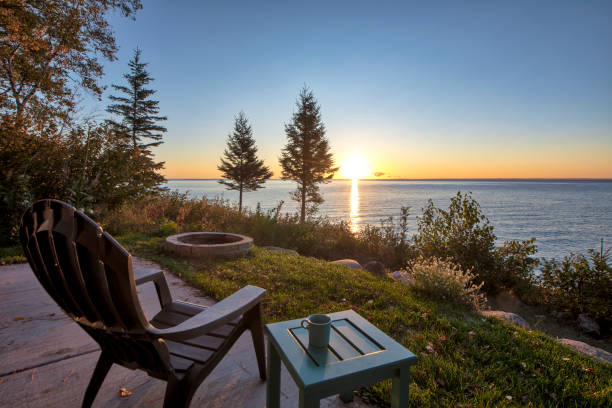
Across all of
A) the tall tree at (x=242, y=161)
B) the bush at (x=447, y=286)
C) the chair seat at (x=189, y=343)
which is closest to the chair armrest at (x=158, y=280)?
the chair seat at (x=189, y=343)

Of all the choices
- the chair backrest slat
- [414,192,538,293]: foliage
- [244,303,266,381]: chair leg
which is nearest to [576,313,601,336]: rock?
[414,192,538,293]: foliage

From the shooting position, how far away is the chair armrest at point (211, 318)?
122 centimetres

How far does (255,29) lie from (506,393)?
10.8 metres

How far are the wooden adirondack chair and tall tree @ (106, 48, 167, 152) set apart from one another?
2807cm

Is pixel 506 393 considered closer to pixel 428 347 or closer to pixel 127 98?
pixel 428 347

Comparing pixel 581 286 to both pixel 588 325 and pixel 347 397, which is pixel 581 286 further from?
pixel 347 397

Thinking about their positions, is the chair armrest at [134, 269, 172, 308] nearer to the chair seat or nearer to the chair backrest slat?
the chair seat

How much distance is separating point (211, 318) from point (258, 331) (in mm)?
684

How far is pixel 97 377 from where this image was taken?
1612 millimetres

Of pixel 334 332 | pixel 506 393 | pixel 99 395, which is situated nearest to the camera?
pixel 334 332

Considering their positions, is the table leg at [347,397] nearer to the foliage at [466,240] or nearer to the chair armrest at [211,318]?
the chair armrest at [211,318]

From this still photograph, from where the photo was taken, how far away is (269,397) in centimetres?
158

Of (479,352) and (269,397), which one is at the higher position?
(269,397)

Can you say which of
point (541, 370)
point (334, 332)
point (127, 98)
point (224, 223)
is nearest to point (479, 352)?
point (541, 370)
